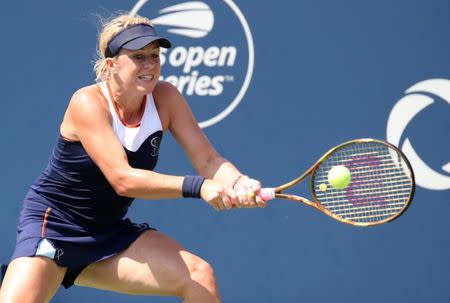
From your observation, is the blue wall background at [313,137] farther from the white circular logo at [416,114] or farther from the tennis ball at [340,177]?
the tennis ball at [340,177]

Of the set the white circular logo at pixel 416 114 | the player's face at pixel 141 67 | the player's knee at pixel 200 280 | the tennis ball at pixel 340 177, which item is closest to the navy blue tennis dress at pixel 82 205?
the player's face at pixel 141 67

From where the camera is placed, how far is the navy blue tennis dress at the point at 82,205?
4.52 m

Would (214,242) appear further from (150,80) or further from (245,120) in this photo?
(150,80)

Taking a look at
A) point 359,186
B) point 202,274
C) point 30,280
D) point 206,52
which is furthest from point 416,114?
point 30,280

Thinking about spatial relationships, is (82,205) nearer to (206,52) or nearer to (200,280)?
(200,280)

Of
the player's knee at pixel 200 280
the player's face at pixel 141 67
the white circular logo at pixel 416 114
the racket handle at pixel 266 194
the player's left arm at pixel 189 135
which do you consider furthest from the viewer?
the white circular logo at pixel 416 114

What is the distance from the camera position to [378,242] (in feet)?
19.9

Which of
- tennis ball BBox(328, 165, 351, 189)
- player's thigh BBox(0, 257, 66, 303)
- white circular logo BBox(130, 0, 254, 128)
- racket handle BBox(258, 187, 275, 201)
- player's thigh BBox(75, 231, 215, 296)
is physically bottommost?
player's thigh BBox(0, 257, 66, 303)

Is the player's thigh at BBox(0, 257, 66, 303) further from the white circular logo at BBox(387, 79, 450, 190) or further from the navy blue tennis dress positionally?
the white circular logo at BBox(387, 79, 450, 190)

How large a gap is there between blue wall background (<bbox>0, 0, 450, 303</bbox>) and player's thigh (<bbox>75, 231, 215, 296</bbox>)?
1666mm

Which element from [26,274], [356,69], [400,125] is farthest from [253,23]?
[26,274]

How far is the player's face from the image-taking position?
448 centimetres

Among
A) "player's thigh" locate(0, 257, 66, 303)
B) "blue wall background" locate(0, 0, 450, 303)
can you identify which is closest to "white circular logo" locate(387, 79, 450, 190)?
"blue wall background" locate(0, 0, 450, 303)

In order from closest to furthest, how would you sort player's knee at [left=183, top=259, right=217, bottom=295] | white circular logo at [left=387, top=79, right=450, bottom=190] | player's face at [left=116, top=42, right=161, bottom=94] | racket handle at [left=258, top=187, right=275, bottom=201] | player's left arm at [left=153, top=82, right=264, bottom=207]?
racket handle at [left=258, top=187, right=275, bottom=201]
player's knee at [left=183, top=259, right=217, bottom=295]
player's face at [left=116, top=42, right=161, bottom=94]
player's left arm at [left=153, top=82, right=264, bottom=207]
white circular logo at [left=387, top=79, right=450, bottom=190]
